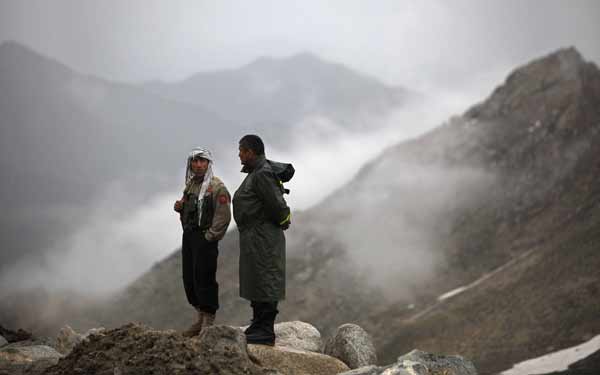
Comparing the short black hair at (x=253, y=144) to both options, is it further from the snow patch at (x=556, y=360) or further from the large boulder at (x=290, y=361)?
the snow patch at (x=556, y=360)

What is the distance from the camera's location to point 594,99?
79312mm

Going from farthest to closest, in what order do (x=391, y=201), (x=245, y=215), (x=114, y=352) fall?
(x=391, y=201) < (x=245, y=215) < (x=114, y=352)

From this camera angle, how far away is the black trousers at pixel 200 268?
10461mm

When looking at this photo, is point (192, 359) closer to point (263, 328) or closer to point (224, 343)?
point (224, 343)

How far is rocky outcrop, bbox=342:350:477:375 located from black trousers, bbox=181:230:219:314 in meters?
2.76

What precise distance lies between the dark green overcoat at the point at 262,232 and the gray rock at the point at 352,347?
2428 mm

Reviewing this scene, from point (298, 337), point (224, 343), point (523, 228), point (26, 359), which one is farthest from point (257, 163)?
point (523, 228)

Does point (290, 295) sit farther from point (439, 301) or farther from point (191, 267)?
point (191, 267)

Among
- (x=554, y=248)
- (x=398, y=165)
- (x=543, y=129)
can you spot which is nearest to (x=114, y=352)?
(x=554, y=248)

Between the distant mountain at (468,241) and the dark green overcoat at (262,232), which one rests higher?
the distant mountain at (468,241)

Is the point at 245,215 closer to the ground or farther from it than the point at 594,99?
closer to the ground

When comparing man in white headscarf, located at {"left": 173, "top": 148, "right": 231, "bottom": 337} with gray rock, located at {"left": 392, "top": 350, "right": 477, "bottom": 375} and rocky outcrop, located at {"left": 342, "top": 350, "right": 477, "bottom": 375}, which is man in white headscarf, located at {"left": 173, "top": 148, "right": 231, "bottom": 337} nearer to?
rocky outcrop, located at {"left": 342, "top": 350, "right": 477, "bottom": 375}

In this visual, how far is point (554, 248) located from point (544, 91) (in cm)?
3346

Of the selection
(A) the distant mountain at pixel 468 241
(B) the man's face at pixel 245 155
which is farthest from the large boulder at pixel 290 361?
(A) the distant mountain at pixel 468 241
